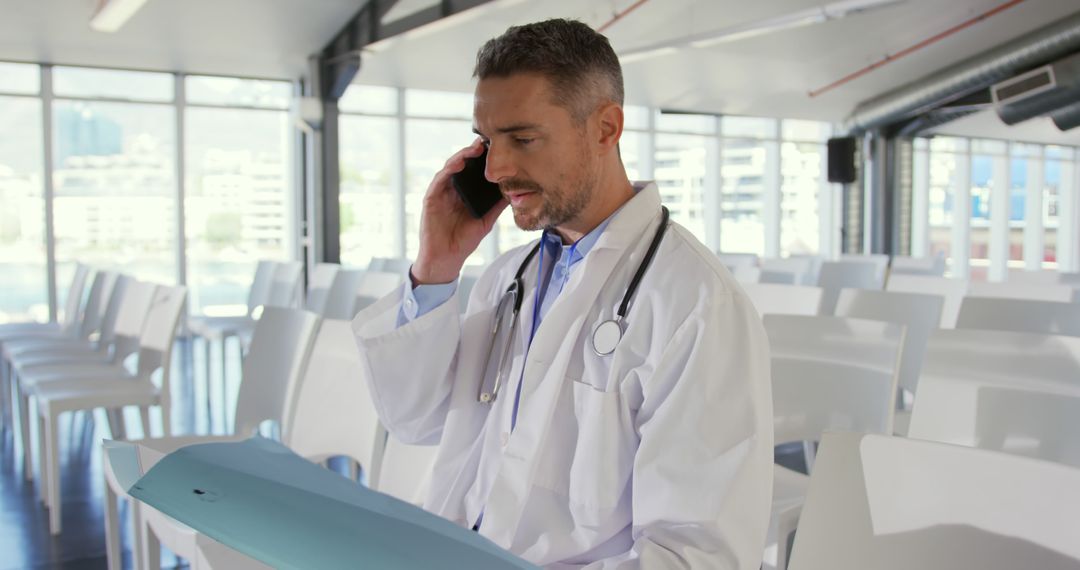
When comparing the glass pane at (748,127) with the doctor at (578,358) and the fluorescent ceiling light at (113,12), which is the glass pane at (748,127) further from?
the doctor at (578,358)

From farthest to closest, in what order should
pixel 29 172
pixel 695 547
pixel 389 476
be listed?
pixel 29 172 → pixel 389 476 → pixel 695 547

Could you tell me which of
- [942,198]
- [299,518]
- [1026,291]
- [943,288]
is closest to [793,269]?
[943,288]

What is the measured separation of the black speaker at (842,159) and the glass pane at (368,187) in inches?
284

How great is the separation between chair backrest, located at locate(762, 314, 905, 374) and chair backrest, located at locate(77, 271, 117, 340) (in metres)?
5.10

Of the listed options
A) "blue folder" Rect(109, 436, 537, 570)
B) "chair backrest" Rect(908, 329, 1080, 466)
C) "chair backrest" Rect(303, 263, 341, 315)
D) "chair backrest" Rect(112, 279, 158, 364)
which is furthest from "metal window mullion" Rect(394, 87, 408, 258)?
"blue folder" Rect(109, 436, 537, 570)

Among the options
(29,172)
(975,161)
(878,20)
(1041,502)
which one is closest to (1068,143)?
(975,161)

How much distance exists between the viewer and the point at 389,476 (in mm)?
2291

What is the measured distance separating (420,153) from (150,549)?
411 inches

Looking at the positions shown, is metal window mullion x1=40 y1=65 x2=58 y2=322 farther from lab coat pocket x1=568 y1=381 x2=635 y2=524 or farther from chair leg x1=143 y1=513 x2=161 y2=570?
lab coat pocket x1=568 y1=381 x2=635 y2=524

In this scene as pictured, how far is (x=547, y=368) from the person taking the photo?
148cm

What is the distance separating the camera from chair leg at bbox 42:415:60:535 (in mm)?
3898

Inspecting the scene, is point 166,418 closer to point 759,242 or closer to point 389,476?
point 389,476

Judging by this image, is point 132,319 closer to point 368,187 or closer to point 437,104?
point 368,187

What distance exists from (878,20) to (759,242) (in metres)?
6.41
